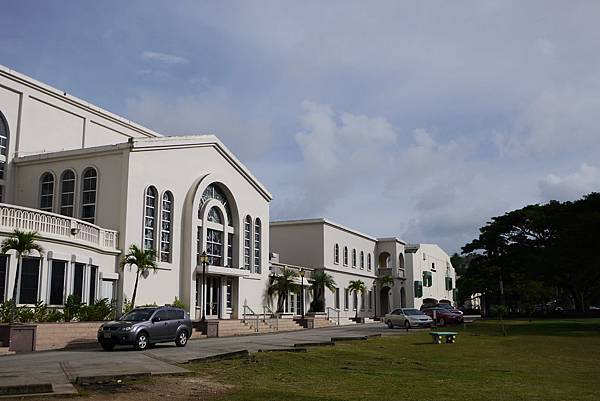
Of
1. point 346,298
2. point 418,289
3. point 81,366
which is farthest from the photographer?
point 418,289

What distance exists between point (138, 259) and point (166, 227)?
176 inches

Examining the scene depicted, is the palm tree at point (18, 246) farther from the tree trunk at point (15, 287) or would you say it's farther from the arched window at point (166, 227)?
the arched window at point (166, 227)

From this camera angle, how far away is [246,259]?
3925cm

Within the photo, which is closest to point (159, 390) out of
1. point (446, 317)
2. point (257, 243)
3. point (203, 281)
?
point (203, 281)

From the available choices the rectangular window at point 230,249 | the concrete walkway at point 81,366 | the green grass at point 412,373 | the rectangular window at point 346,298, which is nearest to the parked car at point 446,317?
the rectangular window at point 346,298

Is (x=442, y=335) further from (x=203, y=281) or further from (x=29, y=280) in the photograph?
(x=29, y=280)

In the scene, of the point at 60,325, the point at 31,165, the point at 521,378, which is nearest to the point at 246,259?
the point at 31,165

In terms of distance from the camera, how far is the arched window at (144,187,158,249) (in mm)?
30375

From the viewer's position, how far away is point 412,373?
1587 centimetres

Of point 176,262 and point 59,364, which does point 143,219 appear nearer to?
point 176,262

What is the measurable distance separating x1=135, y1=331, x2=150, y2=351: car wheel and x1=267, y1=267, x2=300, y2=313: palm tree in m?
19.7

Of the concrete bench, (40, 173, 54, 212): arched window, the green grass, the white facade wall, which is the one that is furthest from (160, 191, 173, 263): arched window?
the white facade wall

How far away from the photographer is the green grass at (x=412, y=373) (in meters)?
12.2

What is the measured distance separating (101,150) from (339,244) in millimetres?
27778
